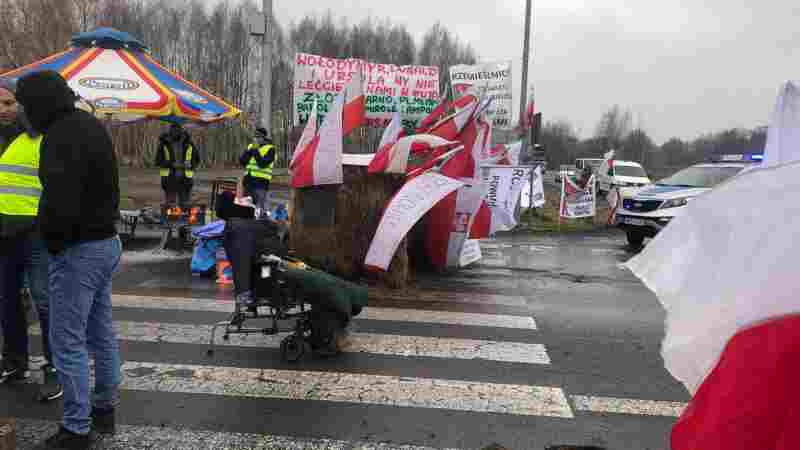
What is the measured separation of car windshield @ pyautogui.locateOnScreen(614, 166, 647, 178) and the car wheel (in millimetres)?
14426

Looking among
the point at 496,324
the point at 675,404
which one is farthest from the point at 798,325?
the point at 496,324

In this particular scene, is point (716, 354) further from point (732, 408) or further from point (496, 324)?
point (496, 324)

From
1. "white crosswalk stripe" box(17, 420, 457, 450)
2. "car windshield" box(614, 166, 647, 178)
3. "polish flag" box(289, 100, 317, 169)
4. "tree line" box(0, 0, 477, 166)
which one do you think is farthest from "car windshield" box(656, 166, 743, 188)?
"tree line" box(0, 0, 477, 166)

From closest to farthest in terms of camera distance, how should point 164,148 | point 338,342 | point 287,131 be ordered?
point 338,342 → point 164,148 → point 287,131

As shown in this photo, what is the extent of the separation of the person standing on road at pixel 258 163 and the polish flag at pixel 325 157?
2.94 m

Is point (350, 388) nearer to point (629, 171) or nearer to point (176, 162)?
point (176, 162)

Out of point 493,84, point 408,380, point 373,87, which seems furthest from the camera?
point 493,84

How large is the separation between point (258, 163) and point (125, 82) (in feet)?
9.83

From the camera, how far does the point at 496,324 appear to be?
6.25 metres

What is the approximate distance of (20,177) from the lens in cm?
389

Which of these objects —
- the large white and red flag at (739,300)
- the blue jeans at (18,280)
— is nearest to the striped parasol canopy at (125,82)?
the blue jeans at (18,280)

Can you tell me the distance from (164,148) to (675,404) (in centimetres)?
959

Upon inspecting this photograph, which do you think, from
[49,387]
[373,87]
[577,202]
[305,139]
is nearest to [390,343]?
[49,387]

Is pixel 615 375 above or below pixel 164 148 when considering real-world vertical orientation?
below
